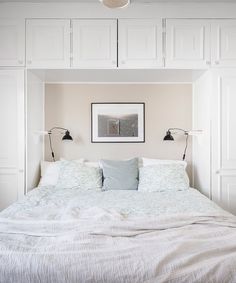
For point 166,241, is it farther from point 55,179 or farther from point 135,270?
point 55,179

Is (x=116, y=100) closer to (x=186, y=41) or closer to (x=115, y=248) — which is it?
(x=186, y=41)

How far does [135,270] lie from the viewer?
1241 mm

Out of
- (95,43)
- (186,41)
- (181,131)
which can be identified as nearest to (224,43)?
(186,41)

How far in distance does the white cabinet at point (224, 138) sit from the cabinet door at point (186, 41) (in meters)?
0.28

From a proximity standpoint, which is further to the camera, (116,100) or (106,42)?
(116,100)

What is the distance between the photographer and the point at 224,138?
10.2 feet

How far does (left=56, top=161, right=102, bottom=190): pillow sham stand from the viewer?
9.95 feet

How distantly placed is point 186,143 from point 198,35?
1.25 m

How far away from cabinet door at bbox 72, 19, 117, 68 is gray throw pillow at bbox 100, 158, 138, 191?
104 cm

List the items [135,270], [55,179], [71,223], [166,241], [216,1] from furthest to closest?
[55,179] → [216,1] → [71,223] → [166,241] → [135,270]

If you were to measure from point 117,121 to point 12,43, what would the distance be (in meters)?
1.43

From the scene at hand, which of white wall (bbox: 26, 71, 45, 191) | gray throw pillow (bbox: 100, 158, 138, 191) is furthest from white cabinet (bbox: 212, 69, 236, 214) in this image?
white wall (bbox: 26, 71, 45, 191)

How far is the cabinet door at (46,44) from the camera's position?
10.0 feet

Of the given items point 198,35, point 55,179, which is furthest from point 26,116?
point 198,35
